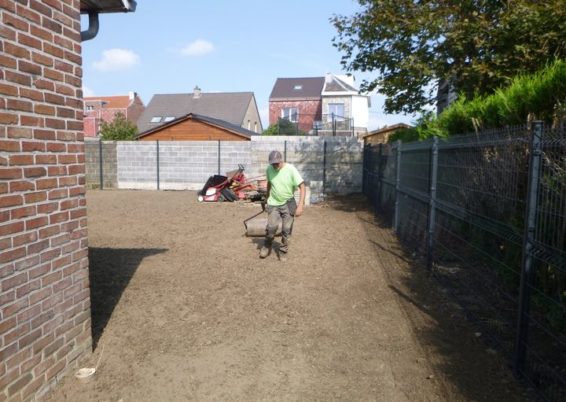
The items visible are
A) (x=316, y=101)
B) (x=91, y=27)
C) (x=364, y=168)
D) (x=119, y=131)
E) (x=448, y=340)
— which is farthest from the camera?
(x=316, y=101)

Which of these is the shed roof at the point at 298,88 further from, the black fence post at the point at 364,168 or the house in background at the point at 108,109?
the black fence post at the point at 364,168

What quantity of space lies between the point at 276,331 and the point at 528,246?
231 centimetres

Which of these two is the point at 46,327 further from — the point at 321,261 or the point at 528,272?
the point at 321,261

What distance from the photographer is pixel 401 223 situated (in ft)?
28.7

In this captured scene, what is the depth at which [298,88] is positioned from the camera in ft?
176

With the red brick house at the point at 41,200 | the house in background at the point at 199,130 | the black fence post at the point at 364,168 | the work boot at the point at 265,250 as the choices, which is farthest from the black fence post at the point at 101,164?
the red brick house at the point at 41,200

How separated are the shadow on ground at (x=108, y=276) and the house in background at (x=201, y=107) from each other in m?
38.3

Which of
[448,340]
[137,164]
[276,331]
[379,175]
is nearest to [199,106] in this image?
[137,164]

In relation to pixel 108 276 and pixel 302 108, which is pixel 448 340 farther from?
pixel 302 108

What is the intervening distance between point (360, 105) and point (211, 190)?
3339cm

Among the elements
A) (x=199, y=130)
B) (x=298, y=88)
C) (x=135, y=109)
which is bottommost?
(x=199, y=130)

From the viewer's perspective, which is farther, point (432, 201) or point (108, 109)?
point (108, 109)

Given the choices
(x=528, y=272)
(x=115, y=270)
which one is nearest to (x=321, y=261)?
(x=115, y=270)

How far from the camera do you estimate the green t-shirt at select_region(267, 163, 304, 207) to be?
7160mm
